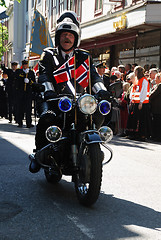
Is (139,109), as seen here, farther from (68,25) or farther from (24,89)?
(68,25)

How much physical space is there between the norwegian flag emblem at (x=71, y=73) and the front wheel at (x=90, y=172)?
835 mm

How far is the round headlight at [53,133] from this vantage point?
4.66 m

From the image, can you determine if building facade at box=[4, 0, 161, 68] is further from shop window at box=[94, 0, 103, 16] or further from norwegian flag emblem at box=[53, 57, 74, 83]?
norwegian flag emblem at box=[53, 57, 74, 83]

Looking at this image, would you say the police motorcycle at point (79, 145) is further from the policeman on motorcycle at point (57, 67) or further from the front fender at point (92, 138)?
the policeman on motorcycle at point (57, 67)

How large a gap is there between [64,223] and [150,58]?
14.9 meters

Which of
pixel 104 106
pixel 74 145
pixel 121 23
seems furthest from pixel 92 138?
pixel 121 23

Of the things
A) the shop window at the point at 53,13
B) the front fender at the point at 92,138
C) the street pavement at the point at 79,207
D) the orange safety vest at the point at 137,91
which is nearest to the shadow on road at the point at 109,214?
the street pavement at the point at 79,207

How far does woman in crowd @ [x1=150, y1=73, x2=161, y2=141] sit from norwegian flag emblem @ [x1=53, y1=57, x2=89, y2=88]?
6.42 m

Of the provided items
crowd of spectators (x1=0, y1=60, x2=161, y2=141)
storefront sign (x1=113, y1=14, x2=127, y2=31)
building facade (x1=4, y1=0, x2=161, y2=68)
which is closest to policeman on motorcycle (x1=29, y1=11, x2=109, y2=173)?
crowd of spectators (x1=0, y1=60, x2=161, y2=141)

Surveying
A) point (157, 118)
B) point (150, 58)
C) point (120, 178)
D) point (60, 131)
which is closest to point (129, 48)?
point (150, 58)

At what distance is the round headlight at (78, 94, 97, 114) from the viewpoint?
14.8 feet

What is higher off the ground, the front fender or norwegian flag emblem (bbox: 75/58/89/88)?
norwegian flag emblem (bbox: 75/58/89/88)

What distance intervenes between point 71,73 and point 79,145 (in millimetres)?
853

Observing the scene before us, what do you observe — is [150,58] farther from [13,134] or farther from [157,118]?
[13,134]
